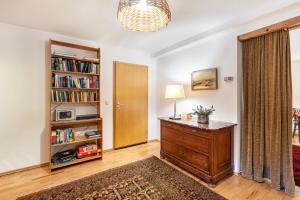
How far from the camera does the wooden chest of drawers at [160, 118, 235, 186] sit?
81.8 inches

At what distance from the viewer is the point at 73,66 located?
276 centimetres

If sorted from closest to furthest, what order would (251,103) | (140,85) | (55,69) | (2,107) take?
(251,103) → (2,107) → (55,69) → (140,85)

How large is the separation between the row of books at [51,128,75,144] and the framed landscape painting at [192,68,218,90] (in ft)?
8.16

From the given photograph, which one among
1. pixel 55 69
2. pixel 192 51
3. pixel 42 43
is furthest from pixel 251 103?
pixel 42 43

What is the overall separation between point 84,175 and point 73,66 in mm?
1885

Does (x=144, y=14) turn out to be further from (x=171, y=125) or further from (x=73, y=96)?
(x=73, y=96)

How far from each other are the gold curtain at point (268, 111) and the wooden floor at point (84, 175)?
6.1 inches

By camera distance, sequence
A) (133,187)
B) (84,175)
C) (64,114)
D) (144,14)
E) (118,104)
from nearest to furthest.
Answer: (144,14) → (133,187) → (84,175) → (64,114) → (118,104)

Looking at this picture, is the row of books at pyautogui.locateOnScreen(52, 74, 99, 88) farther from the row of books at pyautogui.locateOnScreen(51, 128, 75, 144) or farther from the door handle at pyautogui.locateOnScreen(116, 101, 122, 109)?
the row of books at pyautogui.locateOnScreen(51, 128, 75, 144)

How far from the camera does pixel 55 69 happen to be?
261 cm

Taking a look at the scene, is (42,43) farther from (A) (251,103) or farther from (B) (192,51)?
(A) (251,103)

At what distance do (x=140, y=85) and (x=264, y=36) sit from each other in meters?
2.59

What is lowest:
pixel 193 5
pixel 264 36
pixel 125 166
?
pixel 125 166

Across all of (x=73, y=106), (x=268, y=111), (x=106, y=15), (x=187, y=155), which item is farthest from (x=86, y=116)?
(x=268, y=111)
